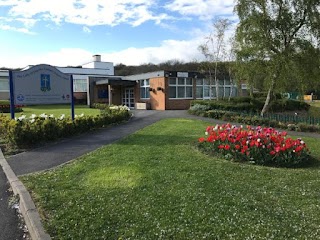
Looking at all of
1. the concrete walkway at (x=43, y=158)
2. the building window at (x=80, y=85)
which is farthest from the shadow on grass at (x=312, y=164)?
the building window at (x=80, y=85)

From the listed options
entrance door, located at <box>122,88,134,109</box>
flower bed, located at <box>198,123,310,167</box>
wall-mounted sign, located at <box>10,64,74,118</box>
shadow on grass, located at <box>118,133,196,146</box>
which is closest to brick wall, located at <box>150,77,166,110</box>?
entrance door, located at <box>122,88,134,109</box>

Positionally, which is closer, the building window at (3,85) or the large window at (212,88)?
the large window at (212,88)

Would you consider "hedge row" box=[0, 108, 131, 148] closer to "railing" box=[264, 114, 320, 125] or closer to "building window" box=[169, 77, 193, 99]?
"railing" box=[264, 114, 320, 125]

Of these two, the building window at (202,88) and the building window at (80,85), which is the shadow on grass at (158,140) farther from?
the building window at (80,85)

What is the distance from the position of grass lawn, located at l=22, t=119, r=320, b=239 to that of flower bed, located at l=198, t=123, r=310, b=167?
0.41 meters

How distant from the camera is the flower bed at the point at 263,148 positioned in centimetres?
719

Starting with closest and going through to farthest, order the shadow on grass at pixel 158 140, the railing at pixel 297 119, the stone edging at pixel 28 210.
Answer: the stone edging at pixel 28 210 → the shadow on grass at pixel 158 140 → the railing at pixel 297 119

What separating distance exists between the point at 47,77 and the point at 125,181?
788 cm

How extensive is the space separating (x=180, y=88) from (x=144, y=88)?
4105mm

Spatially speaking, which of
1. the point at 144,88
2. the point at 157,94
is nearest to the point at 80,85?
the point at 144,88

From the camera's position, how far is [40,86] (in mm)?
12133

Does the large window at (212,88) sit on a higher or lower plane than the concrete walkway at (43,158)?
higher

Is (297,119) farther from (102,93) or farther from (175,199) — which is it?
(102,93)

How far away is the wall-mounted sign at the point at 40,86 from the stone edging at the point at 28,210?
5.42m
